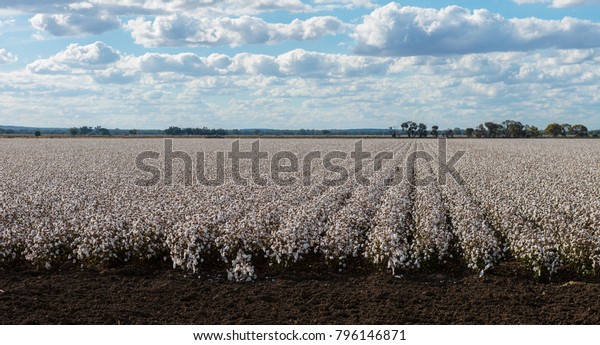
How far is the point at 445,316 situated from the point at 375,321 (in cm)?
113

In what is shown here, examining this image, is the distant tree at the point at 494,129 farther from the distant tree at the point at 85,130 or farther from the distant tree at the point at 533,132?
the distant tree at the point at 85,130

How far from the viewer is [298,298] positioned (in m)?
10.1

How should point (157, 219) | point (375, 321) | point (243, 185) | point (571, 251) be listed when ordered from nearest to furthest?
point (375, 321) → point (571, 251) → point (157, 219) → point (243, 185)

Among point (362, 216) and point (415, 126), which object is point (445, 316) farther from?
point (415, 126)

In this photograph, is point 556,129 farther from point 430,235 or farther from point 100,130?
point 430,235

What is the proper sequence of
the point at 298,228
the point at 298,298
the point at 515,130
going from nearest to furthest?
the point at 298,298, the point at 298,228, the point at 515,130

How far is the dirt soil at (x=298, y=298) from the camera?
920 centimetres

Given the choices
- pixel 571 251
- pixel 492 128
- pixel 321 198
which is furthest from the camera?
pixel 492 128

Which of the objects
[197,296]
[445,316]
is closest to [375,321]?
[445,316]

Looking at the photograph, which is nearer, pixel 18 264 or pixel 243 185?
pixel 18 264

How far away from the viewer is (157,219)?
13.5m

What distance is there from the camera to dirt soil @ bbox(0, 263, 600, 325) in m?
9.20

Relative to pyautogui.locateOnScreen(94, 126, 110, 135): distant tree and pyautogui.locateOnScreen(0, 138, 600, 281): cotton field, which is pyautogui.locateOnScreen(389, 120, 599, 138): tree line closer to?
pyautogui.locateOnScreen(94, 126, 110, 135): distant tree

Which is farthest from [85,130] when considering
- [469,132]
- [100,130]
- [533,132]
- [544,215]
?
[544,215]
